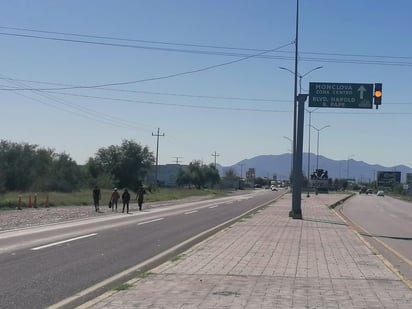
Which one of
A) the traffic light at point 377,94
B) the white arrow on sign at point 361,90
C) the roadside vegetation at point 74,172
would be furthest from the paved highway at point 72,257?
the roadside vegetation at point 74,172

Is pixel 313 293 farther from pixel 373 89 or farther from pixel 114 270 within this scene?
pixel 373 89

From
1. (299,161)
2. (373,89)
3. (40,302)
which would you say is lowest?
(40,302)

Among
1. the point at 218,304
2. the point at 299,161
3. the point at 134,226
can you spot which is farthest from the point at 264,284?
the point at 299,161

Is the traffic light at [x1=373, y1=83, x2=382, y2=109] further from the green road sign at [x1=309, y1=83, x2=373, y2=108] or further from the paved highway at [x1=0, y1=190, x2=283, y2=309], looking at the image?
the paved highway at [x1=0, y1=190, x2=283, y2=309]

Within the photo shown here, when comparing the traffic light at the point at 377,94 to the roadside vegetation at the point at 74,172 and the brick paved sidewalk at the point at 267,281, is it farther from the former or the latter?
the roadside vegetation at the point at 74,172

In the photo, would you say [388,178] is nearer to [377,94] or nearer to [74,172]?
[74,172]

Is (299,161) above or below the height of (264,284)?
above

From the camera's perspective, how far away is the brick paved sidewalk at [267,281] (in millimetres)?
8617

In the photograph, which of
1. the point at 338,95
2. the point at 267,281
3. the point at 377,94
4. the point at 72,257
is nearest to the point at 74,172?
the point at 338,95

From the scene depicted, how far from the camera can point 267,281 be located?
10.5m

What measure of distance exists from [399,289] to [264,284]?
2.07 metres

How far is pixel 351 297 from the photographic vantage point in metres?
9.14

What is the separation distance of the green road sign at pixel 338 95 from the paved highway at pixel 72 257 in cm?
1072

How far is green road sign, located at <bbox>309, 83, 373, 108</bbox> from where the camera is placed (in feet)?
105
